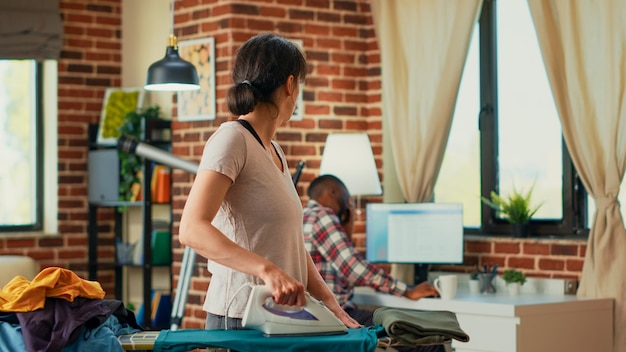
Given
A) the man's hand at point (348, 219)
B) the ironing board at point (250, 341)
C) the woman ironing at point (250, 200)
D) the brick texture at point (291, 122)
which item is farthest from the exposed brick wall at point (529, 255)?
the ironing board at point (250, 341)

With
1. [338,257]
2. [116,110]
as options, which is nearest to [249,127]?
[338,257]

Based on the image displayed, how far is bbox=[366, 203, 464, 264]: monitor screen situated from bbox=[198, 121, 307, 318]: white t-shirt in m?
2.88

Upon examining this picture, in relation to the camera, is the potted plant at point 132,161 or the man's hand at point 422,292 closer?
the man's hand at point 422,292

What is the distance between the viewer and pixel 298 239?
2.72m

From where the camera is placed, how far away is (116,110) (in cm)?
682

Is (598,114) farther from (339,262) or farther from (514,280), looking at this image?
(339,262)

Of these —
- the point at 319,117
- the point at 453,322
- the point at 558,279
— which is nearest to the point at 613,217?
the point at 558,279

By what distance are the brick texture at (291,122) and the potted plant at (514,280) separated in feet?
0.81

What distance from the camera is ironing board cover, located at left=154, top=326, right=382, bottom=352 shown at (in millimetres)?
2504

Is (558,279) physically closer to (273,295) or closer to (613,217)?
(613,217)

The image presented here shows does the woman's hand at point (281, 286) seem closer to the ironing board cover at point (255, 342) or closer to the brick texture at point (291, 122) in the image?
the ironing board cover at point (255, 342)

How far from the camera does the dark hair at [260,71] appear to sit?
8.71 ft

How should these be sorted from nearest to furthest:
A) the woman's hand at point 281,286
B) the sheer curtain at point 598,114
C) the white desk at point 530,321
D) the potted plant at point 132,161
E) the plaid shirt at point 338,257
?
the woman's hand at point 281,286 < the white desk at point 530,321 < the sheer curtain at point 598,114 < the plaid shirt at point 338,257 < the potted plant at point 132,161

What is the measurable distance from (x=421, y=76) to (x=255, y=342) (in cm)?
349
